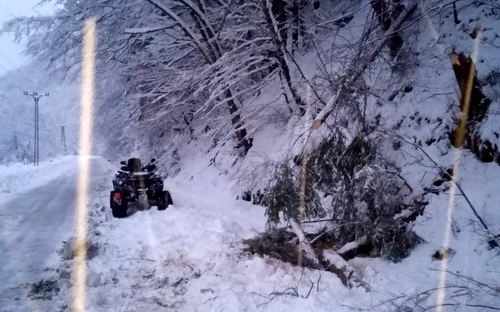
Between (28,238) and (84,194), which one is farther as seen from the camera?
(84,194)

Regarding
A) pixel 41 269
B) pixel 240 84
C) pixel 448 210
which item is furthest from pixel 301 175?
pixel 240 84

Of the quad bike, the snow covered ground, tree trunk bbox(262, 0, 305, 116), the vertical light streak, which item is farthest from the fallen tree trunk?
the quad bike

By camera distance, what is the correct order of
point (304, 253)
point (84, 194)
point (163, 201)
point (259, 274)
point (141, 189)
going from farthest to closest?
point (84, 194), point (163, 201), point (141, 189), point (304, 253), point (259, 274)

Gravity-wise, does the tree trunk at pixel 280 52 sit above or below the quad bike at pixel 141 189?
above

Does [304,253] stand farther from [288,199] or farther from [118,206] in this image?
[118,206]

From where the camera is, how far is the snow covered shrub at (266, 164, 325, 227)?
219 inches

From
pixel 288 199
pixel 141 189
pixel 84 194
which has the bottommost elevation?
pixel 84 194

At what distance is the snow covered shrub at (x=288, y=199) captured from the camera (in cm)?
557

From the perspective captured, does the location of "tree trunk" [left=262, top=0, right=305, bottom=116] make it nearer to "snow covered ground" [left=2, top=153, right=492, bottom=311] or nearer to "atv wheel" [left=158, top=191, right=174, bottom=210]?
"snow covered ground" [left=2, top=153, right=492, bottom=311]

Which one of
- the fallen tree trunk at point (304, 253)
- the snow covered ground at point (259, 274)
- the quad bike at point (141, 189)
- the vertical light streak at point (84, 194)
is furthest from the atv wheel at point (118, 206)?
the fallen tree trunk at point (304, 253)

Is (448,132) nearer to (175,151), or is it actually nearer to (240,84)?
(240,84)

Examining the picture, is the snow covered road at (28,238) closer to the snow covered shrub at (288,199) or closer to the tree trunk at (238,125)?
the snow covered shrub at (288,199)

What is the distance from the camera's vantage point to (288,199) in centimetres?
557

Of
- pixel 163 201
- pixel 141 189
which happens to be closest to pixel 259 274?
pixel 163 201
